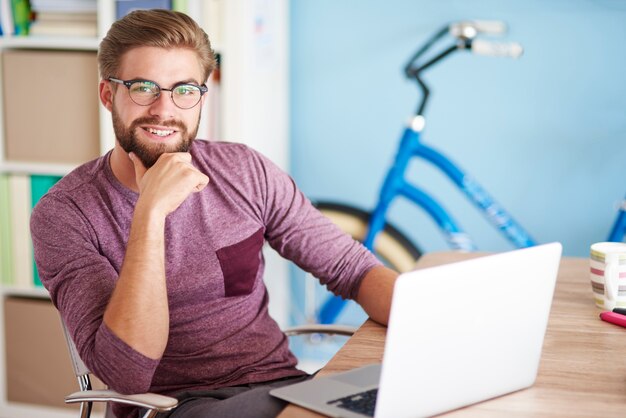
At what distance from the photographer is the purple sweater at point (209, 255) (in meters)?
1.59

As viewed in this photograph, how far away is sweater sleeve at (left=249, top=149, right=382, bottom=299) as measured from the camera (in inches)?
70.5

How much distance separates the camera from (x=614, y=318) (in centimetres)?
A: 155

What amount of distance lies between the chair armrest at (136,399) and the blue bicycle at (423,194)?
170 centimetres

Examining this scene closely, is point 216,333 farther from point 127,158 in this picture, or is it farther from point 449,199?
point 449,199

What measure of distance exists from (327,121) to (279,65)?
28cm

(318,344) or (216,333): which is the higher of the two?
(216,333)

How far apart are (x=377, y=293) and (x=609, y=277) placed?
0.43 m

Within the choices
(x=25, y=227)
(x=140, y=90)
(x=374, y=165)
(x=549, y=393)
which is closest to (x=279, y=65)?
(x=374, y=165)

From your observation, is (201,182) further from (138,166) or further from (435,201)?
(435,201)

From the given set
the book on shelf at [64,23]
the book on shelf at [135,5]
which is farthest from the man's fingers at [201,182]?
the book on shelf at [64,23]

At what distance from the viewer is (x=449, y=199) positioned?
309 cm

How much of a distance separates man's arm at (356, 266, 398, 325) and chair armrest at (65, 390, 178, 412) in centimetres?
42

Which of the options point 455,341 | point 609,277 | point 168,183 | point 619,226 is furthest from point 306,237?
point 619,226

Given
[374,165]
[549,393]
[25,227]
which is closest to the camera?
[549,393]
